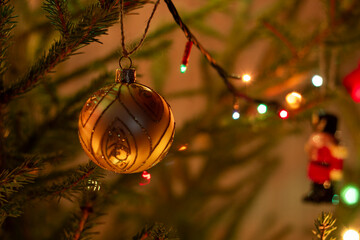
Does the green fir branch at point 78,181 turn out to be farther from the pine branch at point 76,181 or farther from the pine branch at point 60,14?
the pine branch at point 60,14

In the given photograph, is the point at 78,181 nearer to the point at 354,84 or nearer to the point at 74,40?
the point at 74,40

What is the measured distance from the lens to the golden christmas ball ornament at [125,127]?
0.40 meters

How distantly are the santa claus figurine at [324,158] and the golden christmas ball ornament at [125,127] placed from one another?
0.44m

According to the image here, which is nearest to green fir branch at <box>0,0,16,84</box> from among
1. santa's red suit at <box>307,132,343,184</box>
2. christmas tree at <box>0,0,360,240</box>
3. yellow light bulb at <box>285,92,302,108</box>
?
christmas tree at <box>0,0,360,240</box>

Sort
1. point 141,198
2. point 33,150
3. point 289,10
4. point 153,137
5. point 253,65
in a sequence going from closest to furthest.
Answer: point 153,137
point 33,150
point 141,198
point 289,10
point 253,65

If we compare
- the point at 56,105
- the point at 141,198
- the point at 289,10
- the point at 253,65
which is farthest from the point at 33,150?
the point at 253,65

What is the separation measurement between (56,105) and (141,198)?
263 millimetres

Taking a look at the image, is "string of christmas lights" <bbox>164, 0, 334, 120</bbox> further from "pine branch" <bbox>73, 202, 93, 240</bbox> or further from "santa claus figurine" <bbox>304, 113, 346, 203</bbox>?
"pine branch" <bbox>73, 202, 93, 240</bbox>

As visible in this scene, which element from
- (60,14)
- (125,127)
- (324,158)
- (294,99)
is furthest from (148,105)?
(324,158)

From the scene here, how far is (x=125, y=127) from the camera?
0.40 m

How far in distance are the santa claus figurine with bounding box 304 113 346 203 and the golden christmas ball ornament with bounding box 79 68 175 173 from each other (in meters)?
0.44

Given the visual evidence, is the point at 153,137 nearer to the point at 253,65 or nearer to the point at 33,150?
the point at 33,150

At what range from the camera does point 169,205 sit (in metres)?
1.07

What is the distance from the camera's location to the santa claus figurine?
732 mm
